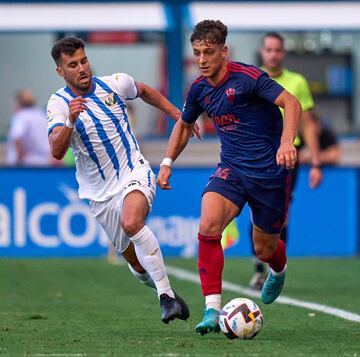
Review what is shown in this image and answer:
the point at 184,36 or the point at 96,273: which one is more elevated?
the point at 184,36

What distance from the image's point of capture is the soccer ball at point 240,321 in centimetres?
803

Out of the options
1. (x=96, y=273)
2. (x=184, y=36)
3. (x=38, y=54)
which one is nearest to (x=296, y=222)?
(x=96, y=273)

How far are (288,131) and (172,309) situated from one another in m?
1.44

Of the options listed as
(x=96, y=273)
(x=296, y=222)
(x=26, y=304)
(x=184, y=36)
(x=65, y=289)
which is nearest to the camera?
(x=26, y=304)

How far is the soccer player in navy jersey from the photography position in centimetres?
843

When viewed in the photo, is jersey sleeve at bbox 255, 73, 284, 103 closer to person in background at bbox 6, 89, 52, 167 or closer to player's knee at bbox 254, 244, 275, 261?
player's knee at bbox 254, 244, 275, 261

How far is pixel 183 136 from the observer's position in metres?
8.99

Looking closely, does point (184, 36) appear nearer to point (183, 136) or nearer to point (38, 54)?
point (38, 54)

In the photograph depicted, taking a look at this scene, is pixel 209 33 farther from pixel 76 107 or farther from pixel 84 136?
pixel 84 136

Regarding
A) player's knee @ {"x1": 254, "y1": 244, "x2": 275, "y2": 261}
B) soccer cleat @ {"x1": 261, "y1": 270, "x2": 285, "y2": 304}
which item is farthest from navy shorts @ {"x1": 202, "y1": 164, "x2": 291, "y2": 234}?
soccer cleat @ {"x1": 261, "y1": 270, "x2": 285, "y2": 304}

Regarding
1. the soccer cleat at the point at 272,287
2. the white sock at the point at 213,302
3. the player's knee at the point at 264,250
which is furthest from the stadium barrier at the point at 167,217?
the white sock at the point at 213,302

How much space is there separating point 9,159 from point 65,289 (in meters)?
7.17

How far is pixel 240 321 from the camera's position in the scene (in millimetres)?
8039

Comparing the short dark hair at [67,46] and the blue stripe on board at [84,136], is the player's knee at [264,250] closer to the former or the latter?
the blue stripe on board at [84,136]
